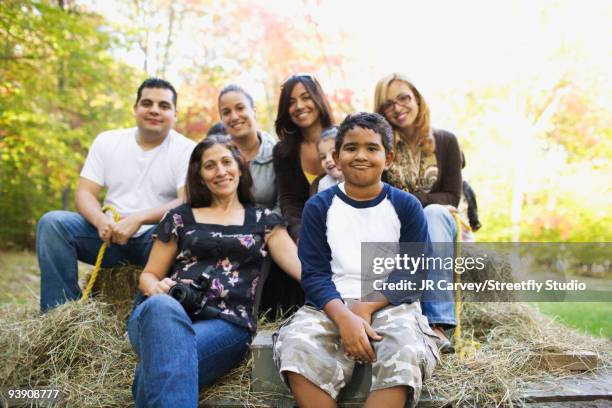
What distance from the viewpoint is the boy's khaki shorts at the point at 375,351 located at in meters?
1.82

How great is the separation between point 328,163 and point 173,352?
142cm

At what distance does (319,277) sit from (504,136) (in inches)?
258

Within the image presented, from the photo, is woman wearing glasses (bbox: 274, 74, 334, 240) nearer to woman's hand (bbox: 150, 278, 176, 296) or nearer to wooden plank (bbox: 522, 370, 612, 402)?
woman's hand (bbox: 150, 278, 176, 296)

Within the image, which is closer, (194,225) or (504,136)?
(194,225)

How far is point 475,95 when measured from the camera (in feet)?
25.4

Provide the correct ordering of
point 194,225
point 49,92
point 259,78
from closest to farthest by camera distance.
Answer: point 194,225 → point 49,92 → point 259,78

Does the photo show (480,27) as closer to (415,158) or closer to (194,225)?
(415,158)

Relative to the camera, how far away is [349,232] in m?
2.19

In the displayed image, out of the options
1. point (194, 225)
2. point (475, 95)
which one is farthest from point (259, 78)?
point (194, 225)

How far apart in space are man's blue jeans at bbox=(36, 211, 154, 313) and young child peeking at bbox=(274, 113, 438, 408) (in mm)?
1349

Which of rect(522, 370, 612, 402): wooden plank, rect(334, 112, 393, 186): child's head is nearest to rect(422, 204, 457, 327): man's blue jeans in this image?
rect(522, 370, 612, 402): wooden plank

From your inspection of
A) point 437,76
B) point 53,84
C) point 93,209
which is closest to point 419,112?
point 93,209

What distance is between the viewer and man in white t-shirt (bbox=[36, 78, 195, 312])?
2.89 metres

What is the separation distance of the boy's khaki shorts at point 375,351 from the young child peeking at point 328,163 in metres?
0.96
